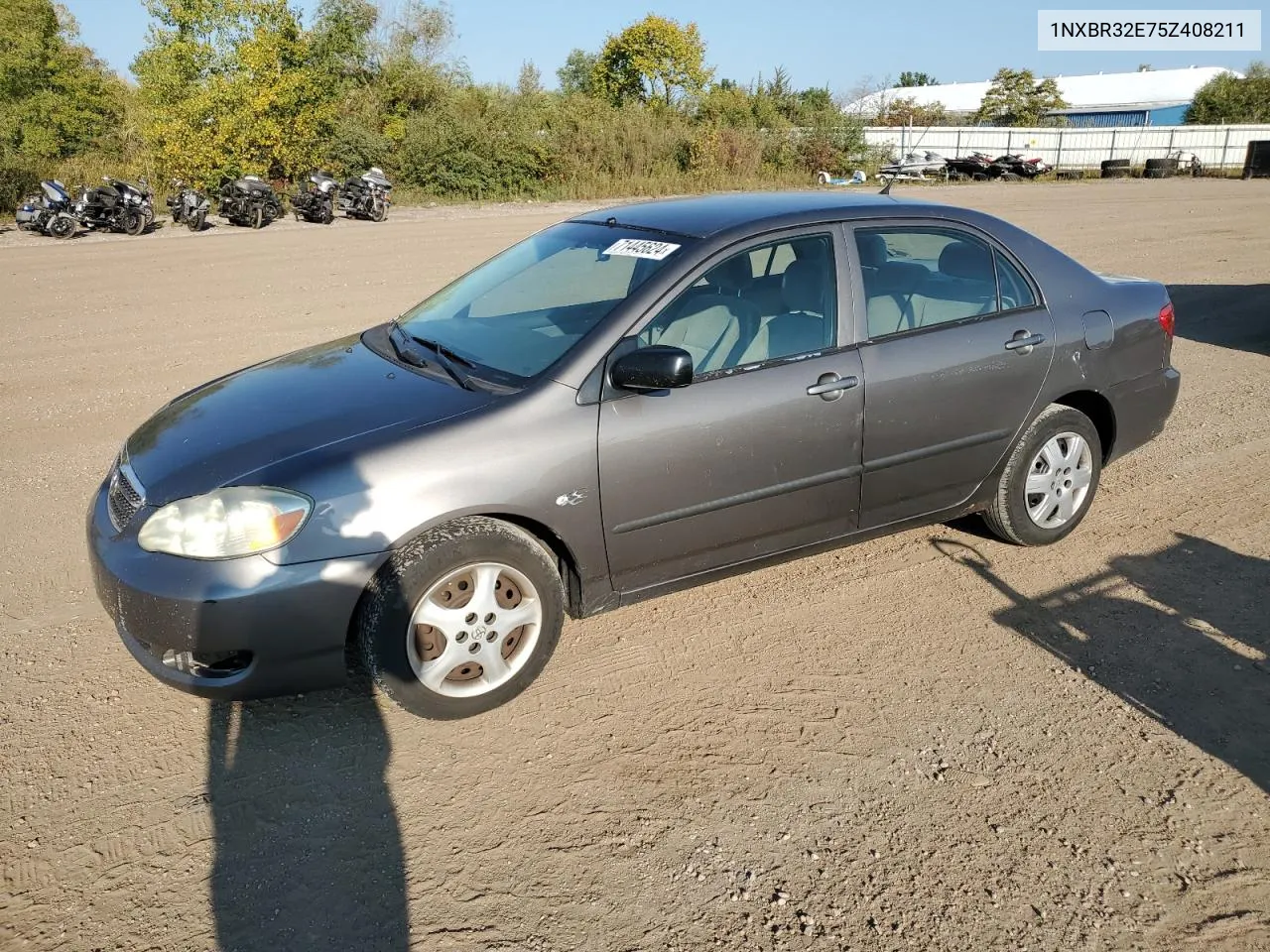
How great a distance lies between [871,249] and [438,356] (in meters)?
1.90

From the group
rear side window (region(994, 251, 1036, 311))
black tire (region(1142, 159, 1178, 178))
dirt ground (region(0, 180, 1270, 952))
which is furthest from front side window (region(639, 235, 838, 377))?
black tire (region(1142, 159, 1178, 178))

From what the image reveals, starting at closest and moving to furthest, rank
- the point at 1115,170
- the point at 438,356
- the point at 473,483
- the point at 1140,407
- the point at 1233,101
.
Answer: the point at 473,483
the point at 438,356
the point at 1140,407
the point at 1115,170
the point at 1233,101

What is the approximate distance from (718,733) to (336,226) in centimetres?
2179

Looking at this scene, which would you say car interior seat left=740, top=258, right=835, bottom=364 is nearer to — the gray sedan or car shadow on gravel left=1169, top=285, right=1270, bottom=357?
the gray sedan

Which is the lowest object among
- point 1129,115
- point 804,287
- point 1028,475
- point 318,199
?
point 1028,475

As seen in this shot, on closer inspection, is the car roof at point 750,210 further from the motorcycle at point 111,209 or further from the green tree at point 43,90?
the green tree at point 43,90

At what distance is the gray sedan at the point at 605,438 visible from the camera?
3.14m

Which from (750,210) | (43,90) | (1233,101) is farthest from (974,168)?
(750,210)

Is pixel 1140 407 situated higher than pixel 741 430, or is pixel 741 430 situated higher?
pixel 741 430

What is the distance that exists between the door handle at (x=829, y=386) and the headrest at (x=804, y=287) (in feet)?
0.99

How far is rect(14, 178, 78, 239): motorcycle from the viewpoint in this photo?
1894cm

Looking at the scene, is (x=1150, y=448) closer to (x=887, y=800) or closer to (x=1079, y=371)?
(x=1079, y=371)

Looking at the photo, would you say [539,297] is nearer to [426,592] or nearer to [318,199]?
[426,592]

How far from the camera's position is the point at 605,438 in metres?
3.48
